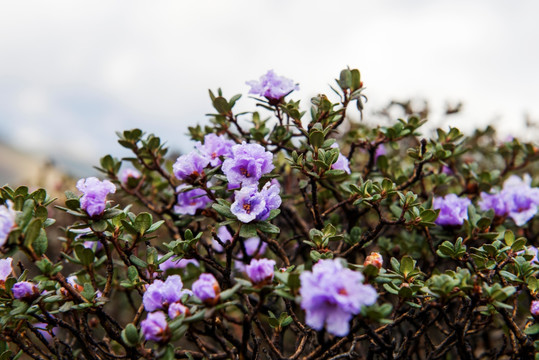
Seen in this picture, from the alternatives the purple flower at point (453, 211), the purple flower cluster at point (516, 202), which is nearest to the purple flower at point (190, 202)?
the purple flower at point (453, 211)

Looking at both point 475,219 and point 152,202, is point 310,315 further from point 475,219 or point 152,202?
point 152,202

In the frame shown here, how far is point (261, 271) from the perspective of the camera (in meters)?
1.18

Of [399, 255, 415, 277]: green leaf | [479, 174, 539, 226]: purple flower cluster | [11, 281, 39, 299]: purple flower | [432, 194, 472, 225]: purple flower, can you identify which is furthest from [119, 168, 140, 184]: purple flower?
[479, 174, 539, 226]: purple flower cluster

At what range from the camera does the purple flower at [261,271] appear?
1177 mm

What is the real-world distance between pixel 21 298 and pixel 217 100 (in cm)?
112

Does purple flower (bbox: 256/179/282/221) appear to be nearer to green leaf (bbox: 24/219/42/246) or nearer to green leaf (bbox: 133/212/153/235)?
green leaf (bbox: 133/212/153/235)

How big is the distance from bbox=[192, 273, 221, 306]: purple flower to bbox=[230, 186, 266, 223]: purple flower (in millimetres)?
265

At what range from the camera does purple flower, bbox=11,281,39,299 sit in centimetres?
132

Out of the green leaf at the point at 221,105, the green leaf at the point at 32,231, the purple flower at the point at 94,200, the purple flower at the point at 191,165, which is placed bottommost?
the green leaf at the point at 32,231

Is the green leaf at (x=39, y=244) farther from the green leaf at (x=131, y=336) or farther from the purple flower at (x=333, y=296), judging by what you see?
the purple flower at (x=333, y=296)

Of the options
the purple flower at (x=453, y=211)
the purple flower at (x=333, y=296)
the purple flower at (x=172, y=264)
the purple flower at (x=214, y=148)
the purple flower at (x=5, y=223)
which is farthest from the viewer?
the purple flower at (x=172, y=264)

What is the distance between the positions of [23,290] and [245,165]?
32.8 inches

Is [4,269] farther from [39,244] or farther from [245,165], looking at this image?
[245,165]

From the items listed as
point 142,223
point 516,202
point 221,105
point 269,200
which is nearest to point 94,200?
point 142,223
